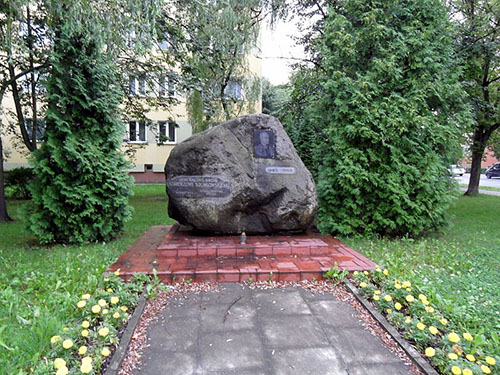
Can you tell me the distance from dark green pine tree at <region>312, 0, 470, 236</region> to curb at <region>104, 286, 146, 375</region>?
A: 12.5 ft

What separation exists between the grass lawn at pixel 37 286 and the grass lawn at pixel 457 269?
10.7 ft

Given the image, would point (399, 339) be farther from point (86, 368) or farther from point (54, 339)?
point (54, 339)

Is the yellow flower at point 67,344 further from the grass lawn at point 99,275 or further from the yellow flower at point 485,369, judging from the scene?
the yellow flower at point 485,369

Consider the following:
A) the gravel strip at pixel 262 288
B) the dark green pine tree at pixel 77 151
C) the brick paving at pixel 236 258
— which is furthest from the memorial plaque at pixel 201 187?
the gravel strip at pixel 262 288

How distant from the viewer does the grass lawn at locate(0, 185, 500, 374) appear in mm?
2387

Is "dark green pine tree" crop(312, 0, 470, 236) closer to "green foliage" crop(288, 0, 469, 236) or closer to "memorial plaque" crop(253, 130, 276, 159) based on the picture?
"green foliage" crop(288, 0, 469, 236)

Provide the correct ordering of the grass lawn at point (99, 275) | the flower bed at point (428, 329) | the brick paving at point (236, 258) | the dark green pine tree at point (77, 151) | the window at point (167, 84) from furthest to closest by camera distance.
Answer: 1. the window at point (167, 84)
2. the dark green pine tree at point (77, 151)
3. the brick paving at point (236, 258)
4. the grass lawn at point (99, 275)
5. the flower bed at point (428, 329)

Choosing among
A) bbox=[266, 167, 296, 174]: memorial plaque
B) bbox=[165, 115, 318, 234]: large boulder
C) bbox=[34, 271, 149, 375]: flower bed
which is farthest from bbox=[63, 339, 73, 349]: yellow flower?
bbox=[266, 167, 296, 174]: memorial plaque

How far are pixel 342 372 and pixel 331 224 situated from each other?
3.79 m

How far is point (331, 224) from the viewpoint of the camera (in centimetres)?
573

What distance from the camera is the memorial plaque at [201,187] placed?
471 centimetres

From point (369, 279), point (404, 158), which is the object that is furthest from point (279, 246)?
point (404, 158)

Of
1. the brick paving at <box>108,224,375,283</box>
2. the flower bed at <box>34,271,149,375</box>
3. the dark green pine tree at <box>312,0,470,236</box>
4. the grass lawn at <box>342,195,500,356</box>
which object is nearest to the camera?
the flower bed at <box>34,271,149,375</box>

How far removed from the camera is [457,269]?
13.8ft
